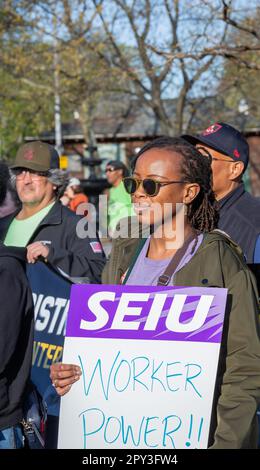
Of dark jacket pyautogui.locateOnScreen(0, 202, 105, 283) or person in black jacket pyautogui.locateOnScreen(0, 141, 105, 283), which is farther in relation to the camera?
person in black jacket pyautogui.locateOnScreen(0, 141, 105, 283)

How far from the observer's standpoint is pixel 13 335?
2898 millimetres

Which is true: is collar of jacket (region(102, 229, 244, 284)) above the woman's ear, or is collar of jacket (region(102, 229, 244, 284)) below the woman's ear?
below

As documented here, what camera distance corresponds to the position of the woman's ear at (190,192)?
116 inches

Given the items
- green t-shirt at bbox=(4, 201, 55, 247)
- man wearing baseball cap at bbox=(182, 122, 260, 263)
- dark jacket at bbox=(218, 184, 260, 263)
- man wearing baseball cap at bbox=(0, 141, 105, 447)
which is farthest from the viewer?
green t-shirt at bbox=(4, 201, 55, 247)

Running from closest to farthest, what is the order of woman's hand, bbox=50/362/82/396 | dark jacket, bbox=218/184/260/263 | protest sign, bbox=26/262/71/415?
woman's hand, bbox=50/362/82/396, dark jacket, bbox=218/184/260/263, protest sign, bbox=26/262/71/415

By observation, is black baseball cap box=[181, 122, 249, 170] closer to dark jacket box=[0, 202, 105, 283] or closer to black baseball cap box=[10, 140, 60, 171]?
dark jacket box=[0, 202, 105, 283]

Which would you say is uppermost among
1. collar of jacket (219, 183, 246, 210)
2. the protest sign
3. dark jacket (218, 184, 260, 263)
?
collar of jacket (219, 183, 246, 210)

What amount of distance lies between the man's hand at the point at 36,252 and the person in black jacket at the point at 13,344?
5.42ft

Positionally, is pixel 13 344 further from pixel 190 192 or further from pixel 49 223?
pixel 49 223

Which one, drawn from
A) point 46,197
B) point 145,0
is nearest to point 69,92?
point 145,0

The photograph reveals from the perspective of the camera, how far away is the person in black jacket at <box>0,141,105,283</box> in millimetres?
5078

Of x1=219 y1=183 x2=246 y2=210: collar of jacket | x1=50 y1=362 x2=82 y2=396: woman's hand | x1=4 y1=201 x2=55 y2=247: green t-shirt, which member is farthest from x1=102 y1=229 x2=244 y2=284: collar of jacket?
x1=4 y1=201 x2=55 y2=247: green t-shirt

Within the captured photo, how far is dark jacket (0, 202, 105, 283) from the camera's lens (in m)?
4.98

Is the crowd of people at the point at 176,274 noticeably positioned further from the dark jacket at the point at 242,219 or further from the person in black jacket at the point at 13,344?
the dark jacket at the point at 242,219
